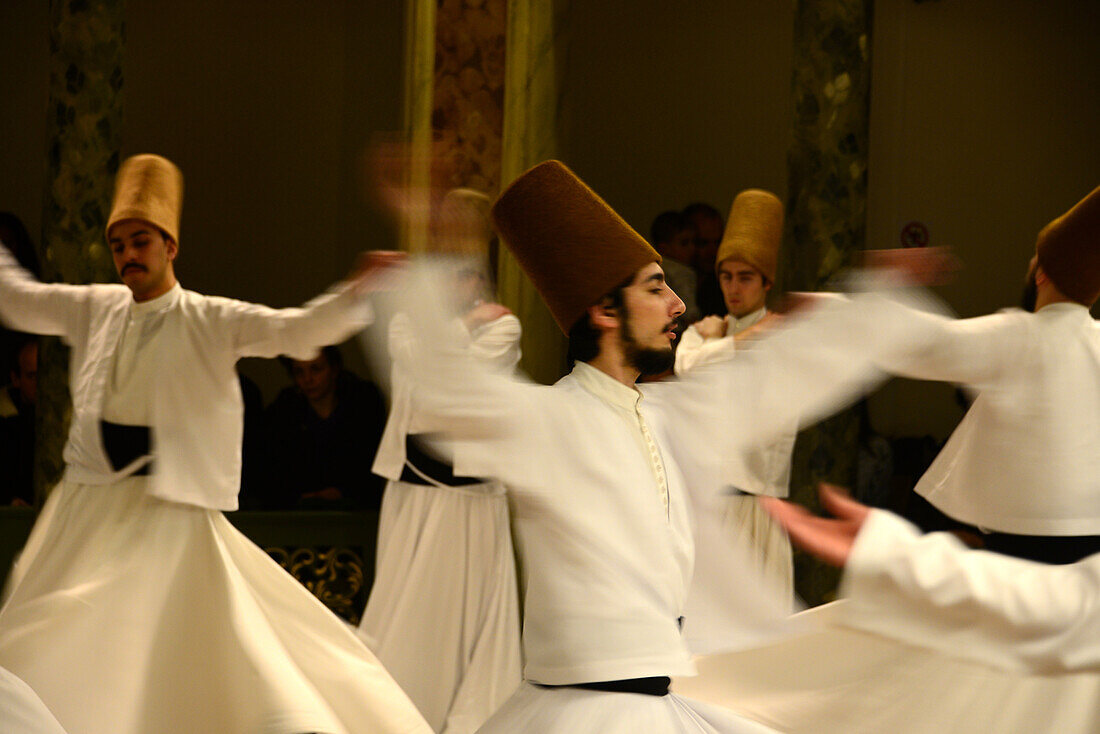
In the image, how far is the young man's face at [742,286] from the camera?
224 inches

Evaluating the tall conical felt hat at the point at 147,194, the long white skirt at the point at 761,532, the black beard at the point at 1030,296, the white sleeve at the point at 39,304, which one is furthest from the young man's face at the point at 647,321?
the long white skirt at the point at 761,532

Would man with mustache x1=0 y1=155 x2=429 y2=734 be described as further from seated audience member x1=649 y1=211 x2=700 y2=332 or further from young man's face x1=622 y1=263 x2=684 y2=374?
seated audience member x1=649 y1=211 x2=700 y2=332

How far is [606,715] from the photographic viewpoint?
8.47 feet

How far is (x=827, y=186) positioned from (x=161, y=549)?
2.93 metres

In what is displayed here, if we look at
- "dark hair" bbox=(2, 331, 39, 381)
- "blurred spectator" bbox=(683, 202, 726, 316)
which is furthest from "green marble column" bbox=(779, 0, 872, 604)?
"dark hair" bbox=(2, 331, 39, 381)

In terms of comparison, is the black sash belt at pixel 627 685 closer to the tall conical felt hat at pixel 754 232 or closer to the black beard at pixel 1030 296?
the black beard at pixel 1030 296

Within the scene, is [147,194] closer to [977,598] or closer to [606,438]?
[606,438]

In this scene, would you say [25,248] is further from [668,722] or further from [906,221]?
[668,722]

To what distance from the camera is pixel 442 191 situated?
8.87ft

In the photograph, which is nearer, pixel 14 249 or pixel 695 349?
pixel 695 349

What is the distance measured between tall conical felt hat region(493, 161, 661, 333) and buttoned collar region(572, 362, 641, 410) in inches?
4.9

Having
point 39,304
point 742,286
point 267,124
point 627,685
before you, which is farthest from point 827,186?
point 267,124

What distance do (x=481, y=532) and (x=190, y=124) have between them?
201 inches

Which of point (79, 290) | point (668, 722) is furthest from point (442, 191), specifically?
point (79, 290)
